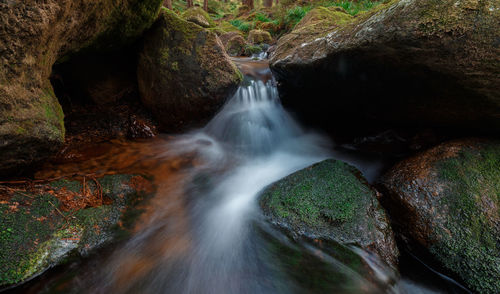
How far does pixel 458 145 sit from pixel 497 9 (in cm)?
139

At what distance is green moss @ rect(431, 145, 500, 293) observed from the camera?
1.86m

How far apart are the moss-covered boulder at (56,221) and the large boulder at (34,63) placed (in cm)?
33

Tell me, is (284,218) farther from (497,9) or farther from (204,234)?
(497,9)

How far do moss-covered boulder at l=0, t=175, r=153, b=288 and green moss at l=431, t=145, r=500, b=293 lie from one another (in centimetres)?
303

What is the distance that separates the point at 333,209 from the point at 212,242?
4.28 ft

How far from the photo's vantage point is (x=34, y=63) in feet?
5.78

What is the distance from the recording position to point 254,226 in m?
2.46

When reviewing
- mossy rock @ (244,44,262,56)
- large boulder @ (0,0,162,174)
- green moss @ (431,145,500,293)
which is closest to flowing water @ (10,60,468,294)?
green moss @ (431,145,500,293)

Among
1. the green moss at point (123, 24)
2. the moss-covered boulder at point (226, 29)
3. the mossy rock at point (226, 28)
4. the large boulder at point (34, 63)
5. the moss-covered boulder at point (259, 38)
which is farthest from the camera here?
the mossy rock at point (226, 28)

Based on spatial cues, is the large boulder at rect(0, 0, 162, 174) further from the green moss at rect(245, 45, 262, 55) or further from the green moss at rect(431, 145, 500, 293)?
the green moss at rect(245, 45, 262, 55)

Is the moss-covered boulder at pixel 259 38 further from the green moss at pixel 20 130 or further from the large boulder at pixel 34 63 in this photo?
the green moss at pixel 20 130

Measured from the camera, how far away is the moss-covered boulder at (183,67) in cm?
352

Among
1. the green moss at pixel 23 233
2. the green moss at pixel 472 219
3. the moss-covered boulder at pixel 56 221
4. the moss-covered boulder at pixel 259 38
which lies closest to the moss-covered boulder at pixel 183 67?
the moss-covered boulder at pixel 56 221

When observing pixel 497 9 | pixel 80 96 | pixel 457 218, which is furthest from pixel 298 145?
pixel 80 96
